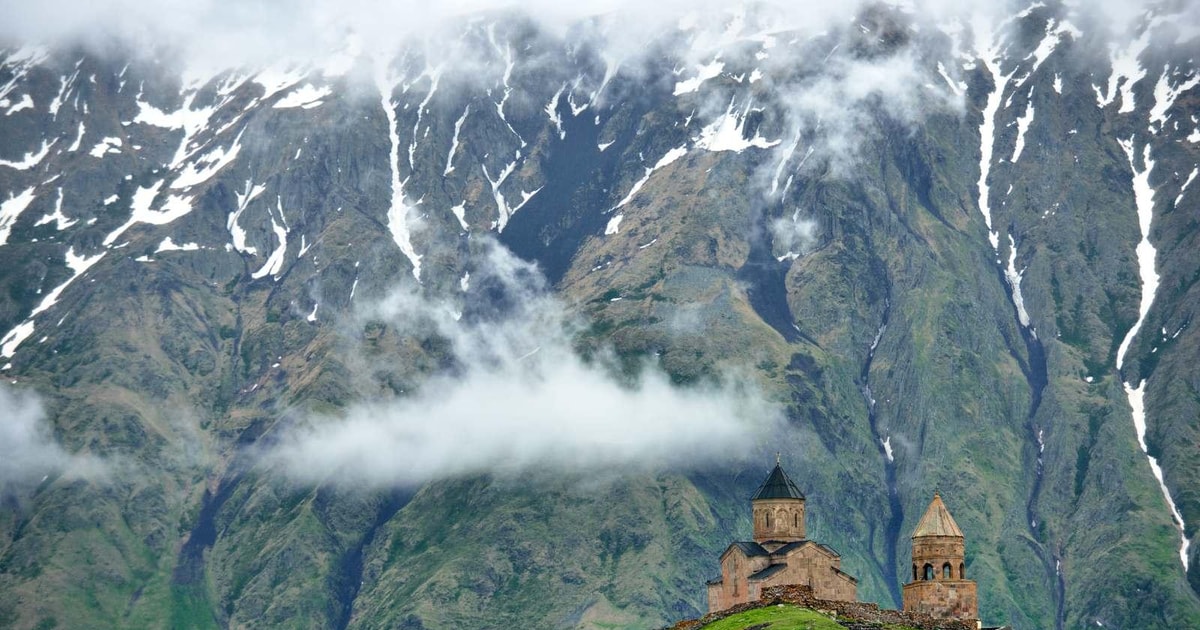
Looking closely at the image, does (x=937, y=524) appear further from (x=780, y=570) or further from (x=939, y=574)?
(x=780, y=570)

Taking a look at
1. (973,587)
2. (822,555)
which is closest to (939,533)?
(973,587)

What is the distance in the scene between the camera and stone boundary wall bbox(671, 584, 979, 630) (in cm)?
15975

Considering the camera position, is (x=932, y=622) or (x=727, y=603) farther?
(x=727, y=603)

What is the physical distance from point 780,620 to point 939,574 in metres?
35.3

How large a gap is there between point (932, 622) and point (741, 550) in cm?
3470

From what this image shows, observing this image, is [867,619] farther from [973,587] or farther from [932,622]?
[973,587]

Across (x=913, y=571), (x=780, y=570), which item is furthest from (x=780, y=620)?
(x=780, y=570)

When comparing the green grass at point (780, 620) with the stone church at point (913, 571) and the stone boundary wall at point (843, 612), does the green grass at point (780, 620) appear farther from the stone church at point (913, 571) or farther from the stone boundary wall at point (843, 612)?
the stone church at point (913, 571)

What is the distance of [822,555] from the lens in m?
196

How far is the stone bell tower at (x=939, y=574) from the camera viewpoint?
17938 centimetres

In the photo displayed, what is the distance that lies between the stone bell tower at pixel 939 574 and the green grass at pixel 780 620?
73.4 feet

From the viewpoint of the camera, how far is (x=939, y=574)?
181750 mm

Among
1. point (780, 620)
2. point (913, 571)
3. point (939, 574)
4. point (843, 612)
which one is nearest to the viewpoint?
→ point (780, 620)

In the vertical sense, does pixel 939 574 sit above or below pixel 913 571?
below
